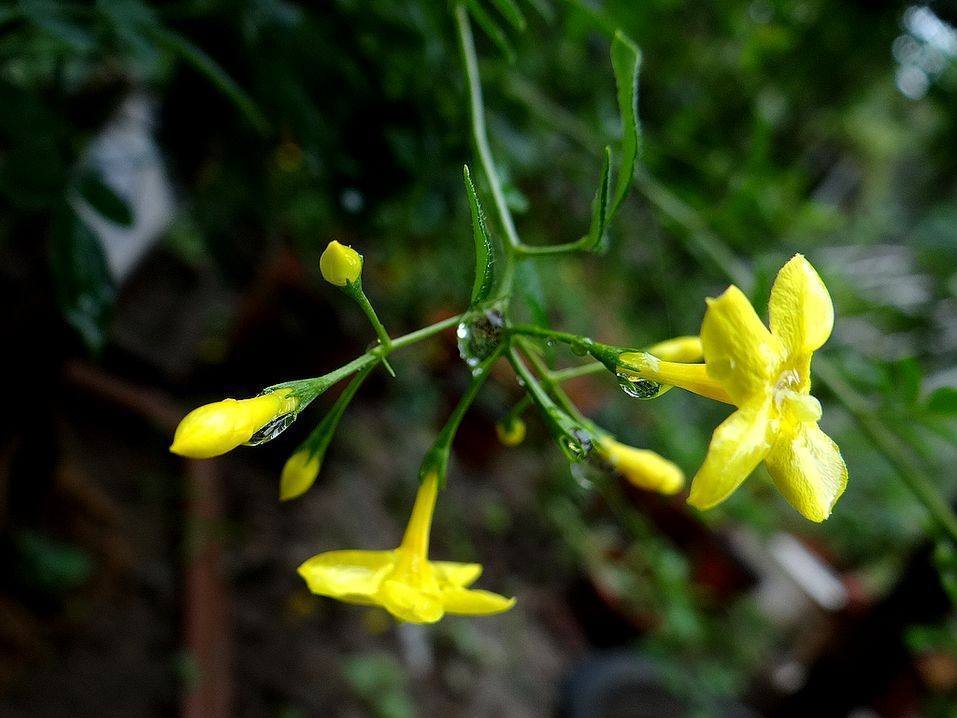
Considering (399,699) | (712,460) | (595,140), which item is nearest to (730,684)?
(399,699)

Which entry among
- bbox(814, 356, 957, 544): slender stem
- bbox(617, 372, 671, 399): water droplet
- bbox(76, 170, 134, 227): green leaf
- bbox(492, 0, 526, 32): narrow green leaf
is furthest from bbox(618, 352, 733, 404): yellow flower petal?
bbox(76, 170, 134, 227): green leaf

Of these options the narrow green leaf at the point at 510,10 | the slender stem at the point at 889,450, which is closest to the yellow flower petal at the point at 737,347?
the narrow green leaf at the point at 510,10

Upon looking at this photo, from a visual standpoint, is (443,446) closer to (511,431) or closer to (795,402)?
(511,431)

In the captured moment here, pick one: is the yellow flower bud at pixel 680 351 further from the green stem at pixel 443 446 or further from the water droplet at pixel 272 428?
the water droplet at pixel 272 428

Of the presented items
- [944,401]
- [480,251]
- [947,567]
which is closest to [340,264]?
[480,251]

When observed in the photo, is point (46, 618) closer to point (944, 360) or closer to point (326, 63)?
point (326, 63)

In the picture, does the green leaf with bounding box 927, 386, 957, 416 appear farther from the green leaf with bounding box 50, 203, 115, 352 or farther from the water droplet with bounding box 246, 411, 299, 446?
the green leaf with bounding box 50, 203, 115, 352

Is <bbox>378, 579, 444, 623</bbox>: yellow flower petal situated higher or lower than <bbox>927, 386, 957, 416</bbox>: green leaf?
lower
